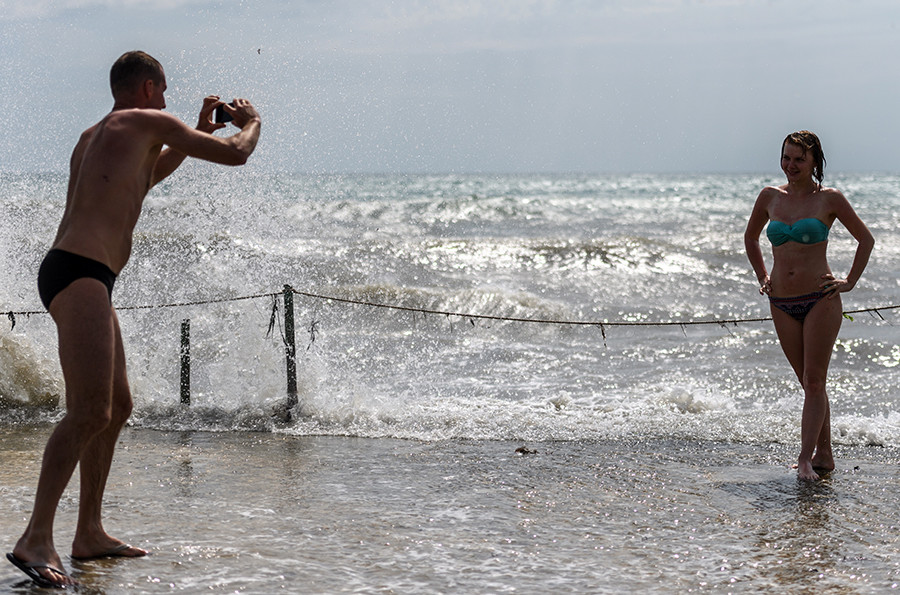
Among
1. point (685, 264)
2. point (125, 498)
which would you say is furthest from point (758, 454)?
point (685, 264)

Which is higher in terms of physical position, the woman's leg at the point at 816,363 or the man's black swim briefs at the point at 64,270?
the man's black swim briefs at the point at 64,270

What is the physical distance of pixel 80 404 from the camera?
3490 mm

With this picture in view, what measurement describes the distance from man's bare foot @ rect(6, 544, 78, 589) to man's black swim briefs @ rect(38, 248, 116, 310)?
2.94 ft

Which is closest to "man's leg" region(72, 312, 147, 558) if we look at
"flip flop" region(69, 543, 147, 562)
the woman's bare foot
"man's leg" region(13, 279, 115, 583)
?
"flip flop" region(69, 543, 147, 562)

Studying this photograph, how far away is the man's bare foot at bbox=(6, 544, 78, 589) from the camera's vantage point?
344 cm

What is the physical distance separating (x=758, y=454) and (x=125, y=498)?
157 inches

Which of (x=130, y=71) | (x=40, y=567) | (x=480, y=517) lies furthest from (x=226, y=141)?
(x=480, y=517)

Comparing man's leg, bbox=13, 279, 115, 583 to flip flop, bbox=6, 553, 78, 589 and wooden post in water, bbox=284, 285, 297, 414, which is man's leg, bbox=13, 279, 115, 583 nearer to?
flip flop, bbox=6, 553, 78, 589

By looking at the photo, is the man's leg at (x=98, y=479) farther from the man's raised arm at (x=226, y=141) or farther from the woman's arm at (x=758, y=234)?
the woman's arm at (x=758, y=234)

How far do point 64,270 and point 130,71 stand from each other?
839 millimetres

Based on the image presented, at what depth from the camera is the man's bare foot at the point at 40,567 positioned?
3439 mm

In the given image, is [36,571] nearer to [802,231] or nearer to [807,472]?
[807,472]

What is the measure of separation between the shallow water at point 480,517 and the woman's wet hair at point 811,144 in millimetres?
1835

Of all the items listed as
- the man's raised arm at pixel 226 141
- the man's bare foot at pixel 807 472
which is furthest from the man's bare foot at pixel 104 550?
the man's bare foot at pixel 807 472
